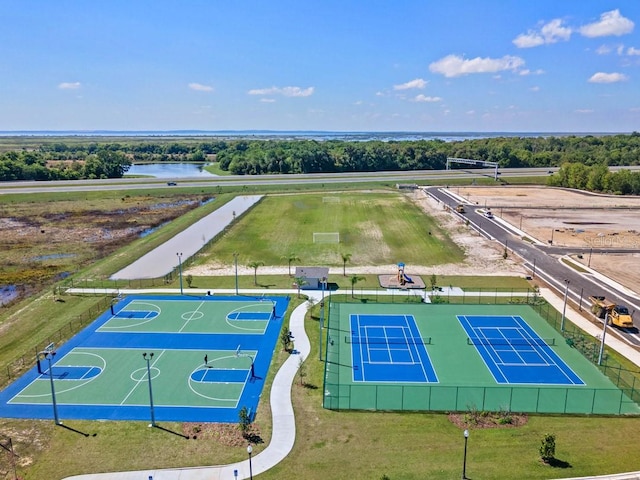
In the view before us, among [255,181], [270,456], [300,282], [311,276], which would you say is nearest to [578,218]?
[311,276]

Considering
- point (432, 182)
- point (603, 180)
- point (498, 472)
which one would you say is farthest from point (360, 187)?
point (498, 472)

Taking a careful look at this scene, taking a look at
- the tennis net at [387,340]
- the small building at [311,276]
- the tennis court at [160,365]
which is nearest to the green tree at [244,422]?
Answer: the tennis court at [160,365]

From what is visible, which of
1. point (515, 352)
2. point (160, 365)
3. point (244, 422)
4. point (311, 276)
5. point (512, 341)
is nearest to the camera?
point (244, 422)

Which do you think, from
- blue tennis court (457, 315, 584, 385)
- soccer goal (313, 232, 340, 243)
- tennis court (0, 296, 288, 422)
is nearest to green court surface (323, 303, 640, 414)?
blue tennis court (457, 315, 584, 385)

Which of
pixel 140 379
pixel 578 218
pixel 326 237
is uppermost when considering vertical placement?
pixel 578 218

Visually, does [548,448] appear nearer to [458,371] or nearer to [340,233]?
[458,371]

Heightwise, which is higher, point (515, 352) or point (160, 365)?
point (515, 352)

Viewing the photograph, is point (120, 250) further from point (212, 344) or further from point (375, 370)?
point (375, 370)
